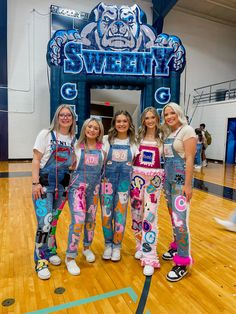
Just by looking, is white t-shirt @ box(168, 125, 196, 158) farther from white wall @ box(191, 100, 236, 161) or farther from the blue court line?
→ white wall @ box(191, 100, 236, 161)

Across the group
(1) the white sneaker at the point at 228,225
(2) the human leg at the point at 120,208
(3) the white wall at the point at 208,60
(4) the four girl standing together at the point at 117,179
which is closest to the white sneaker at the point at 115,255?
(2) the human leg at the point at 120,208

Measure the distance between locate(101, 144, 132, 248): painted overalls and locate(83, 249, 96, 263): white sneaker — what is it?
0.96ft

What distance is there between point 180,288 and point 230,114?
969 cm

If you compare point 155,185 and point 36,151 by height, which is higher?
point 36,151

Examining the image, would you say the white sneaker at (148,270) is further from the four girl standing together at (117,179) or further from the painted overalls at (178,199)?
the painted overalls at (178,199)

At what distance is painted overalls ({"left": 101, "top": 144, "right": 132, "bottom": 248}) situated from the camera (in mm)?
2037

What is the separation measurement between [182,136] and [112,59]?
562cm

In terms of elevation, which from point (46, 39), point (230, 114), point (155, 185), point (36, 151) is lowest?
point (155, 185)

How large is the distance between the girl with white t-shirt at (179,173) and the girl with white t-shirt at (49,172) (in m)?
0.75

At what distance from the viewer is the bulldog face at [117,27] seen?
693cm

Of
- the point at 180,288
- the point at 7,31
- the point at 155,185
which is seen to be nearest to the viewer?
the point at 180,288

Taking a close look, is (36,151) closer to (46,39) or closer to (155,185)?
(155,185)

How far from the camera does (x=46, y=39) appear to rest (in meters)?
9.06

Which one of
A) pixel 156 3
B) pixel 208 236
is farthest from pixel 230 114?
pixel 208 236
